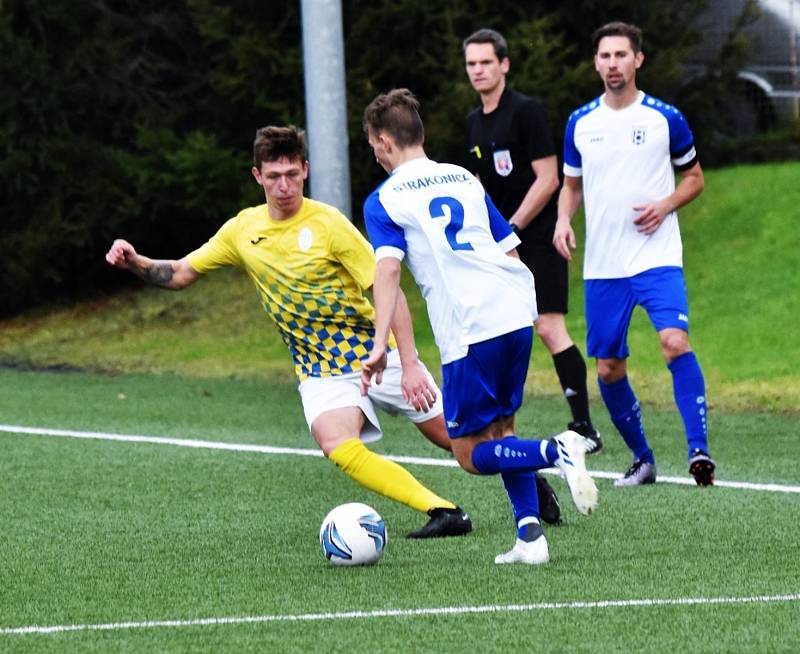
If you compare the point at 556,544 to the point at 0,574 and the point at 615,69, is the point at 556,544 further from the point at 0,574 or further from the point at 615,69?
the point at 615,69

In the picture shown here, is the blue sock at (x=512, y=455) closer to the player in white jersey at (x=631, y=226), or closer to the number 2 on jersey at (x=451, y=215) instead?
the number 2 on jersey at (x=451, y=215)

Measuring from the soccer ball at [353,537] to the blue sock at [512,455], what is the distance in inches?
19.0

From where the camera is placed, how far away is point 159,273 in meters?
7.48

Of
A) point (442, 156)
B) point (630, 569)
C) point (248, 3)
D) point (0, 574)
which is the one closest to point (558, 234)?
point (630, 569)

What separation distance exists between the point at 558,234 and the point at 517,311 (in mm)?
2495

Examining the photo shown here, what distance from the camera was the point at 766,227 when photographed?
16.8 m

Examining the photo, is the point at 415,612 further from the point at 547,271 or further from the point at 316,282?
the point at 547,271

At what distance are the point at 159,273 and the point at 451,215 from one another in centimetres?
166

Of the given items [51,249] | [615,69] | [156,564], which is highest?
[615,69]

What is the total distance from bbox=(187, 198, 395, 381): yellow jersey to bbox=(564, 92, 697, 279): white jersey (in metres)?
1.77

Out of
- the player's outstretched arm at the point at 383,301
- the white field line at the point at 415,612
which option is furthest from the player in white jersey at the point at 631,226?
the white field line at the point at 415,612

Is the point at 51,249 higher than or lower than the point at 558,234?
lower

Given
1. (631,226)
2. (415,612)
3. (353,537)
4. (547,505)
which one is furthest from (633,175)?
(415,612)

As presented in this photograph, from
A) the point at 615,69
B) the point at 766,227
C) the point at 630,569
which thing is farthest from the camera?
the point at 766,227
